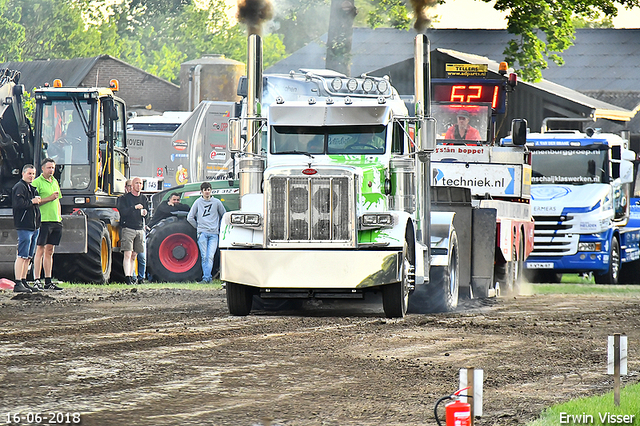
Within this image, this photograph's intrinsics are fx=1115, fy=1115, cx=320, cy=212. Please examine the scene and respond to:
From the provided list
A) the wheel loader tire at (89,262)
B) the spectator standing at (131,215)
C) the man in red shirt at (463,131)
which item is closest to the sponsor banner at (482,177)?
the man in red shirt at (463,131)

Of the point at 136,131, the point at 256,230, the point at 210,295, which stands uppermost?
the point at 136,131

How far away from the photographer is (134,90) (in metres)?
68.1

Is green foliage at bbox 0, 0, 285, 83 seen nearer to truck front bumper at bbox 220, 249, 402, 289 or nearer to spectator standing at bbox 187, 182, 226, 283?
spectator standing at bbox 187, 182, 226, 283

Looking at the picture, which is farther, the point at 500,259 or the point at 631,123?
the point at 631,123

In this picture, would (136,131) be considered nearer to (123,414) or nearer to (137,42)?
(123,414)

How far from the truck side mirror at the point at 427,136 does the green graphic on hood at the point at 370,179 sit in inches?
22.8

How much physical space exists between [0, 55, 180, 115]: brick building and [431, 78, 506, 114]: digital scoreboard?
43.3m

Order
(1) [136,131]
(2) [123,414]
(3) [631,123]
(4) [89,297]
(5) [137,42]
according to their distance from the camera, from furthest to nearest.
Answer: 1. (5) [137,42]
2. (3) [631,123]
3. (1) [136,131]
4. (4) [89,297]
5. (2) [123,414]

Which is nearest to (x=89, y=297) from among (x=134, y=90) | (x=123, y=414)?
(x=123, y=414)

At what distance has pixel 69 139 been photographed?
20578mm

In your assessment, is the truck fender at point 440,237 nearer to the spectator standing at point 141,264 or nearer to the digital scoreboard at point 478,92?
the digital scoreboard at point 478,92

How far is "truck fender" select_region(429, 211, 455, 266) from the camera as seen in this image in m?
14.9

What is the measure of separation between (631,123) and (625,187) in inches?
837

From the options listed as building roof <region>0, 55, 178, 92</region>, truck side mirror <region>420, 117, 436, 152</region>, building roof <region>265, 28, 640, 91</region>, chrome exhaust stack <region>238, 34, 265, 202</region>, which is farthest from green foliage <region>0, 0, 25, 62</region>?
truck side mirror <region>420, 117, 436, 152</region>
